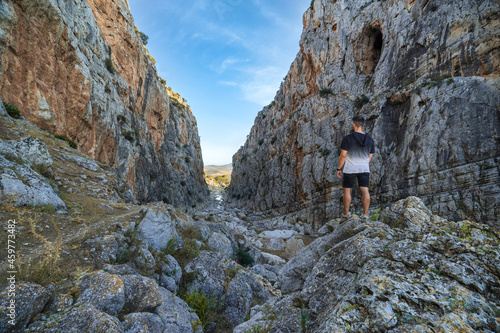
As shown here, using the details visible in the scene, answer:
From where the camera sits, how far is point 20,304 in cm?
360

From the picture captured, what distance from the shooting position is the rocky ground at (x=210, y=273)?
262 centimetres

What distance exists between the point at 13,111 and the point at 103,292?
1530cm

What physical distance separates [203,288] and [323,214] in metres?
24.6

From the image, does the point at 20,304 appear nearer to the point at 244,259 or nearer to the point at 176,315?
the point at 176,315

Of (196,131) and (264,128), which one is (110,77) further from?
(196,131)

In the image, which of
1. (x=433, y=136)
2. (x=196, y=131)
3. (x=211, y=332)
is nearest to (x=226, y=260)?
(x=211, y=332)

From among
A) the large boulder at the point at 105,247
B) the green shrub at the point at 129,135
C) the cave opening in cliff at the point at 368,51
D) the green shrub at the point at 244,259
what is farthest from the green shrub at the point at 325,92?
the large boulder at the point at 105,247

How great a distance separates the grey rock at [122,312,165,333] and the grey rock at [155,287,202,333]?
13.8 inches

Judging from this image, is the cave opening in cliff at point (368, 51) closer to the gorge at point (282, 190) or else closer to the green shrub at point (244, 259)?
the gorge at point (282, 190)

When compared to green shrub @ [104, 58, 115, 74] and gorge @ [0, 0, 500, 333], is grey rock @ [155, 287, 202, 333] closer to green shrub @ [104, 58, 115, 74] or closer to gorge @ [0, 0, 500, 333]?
gorge @ [0, 0, 500, 333]

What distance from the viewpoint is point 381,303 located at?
2613 millimetres

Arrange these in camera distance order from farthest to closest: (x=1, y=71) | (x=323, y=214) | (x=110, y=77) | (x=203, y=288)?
(x=323, y=214) → (x=110, y=77) → (x=1, y=71) → (x=203, y=288)

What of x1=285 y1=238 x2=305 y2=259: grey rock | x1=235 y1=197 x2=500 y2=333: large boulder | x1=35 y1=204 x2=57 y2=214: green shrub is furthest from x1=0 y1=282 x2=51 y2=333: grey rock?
x1=285 y1=238 x2=305 y2=259: grey rock

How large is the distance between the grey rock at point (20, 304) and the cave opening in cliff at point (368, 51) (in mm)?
38287
